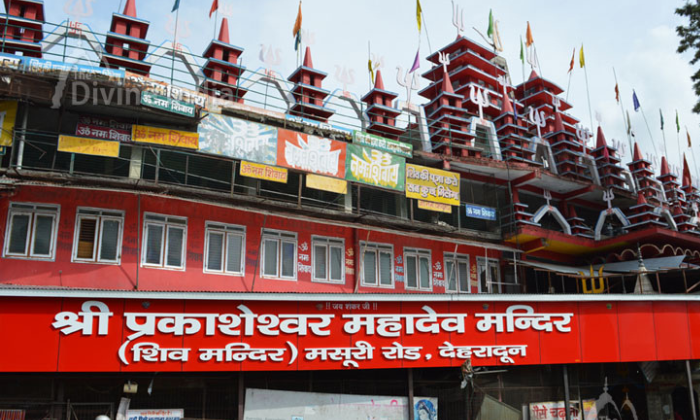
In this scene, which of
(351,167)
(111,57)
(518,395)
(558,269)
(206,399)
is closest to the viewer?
(206,399)

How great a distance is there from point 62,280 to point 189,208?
466 centimetres

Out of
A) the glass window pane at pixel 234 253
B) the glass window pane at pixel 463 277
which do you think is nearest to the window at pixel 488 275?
the glass window pane at pixel 463 277

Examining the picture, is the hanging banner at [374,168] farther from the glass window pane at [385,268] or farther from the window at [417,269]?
the window at [417,269]

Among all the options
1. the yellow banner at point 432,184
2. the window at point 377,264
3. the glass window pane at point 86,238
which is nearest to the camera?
the glass window pane at point 86,238

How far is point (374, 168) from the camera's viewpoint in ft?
80.6

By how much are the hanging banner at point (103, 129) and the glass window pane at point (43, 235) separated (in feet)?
9.82

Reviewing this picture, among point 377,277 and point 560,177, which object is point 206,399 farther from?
point 560,177

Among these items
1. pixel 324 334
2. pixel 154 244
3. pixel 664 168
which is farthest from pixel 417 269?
pixel 664 168

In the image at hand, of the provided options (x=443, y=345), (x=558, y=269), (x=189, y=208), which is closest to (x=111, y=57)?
(x=189, y=208)

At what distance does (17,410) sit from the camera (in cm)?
1552

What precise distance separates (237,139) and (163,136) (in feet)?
8.28

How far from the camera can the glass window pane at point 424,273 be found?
85.7 feet

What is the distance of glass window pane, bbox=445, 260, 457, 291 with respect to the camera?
26.8m

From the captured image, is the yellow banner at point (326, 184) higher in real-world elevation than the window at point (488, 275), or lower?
higher
